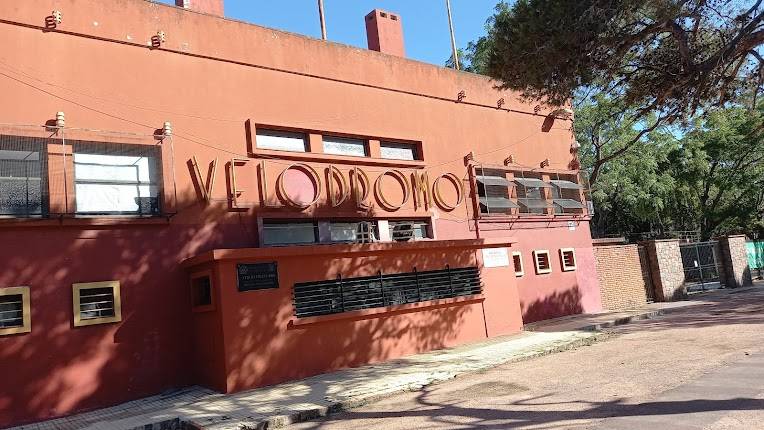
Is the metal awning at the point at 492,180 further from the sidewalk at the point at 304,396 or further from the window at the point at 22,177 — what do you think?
the window at the point at 22,177

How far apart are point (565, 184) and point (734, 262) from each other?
10.4 metres

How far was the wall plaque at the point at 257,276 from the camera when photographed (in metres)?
9.98

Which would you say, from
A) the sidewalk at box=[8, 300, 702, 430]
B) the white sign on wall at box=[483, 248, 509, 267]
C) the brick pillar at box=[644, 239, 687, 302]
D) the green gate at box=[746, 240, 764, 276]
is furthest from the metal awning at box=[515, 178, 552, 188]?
the green gate at box=[746, 240, 764, 276]

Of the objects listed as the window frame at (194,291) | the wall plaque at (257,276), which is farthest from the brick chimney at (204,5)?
the wall plaque at (257,276)

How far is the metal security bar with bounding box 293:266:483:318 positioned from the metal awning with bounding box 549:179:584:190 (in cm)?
602

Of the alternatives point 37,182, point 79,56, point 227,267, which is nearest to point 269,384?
point 227,267

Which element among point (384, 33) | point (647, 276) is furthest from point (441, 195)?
point (647, 276)

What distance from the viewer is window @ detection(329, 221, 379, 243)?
12.9 meters

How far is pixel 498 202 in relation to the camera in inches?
644

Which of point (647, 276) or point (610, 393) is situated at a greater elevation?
point (647, 276)

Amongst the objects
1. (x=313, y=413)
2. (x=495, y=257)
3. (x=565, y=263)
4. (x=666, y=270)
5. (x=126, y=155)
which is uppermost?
(x=126, y=155)

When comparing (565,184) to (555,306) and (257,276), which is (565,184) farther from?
(257,276)

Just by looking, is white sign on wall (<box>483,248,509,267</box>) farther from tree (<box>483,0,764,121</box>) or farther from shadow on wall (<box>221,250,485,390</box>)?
tree (<box>483,0,764,121</box>)

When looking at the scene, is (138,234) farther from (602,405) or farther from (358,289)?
(602,405)
